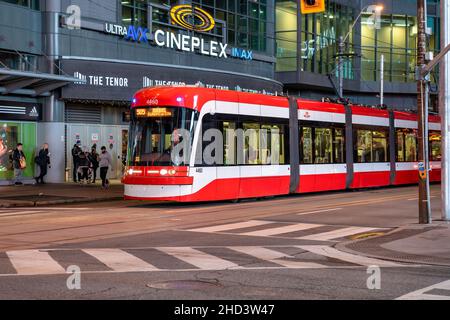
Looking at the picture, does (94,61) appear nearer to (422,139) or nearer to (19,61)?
(19,61)

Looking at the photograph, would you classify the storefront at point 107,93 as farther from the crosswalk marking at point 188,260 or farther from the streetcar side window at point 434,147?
the crosswalk marking at point 188,260

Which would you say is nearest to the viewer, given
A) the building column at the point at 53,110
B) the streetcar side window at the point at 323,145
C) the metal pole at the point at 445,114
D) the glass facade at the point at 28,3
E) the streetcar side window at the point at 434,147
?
the metal pole at the point at 445,114

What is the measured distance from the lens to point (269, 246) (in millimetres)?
13508

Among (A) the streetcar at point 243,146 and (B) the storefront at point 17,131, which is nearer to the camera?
(A) the streetcar at point 243,146

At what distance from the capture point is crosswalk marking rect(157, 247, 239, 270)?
36.1 feet

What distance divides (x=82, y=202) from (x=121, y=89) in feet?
33.0

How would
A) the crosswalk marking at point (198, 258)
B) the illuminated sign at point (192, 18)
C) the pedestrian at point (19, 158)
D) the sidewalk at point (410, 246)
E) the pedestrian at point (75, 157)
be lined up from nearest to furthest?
1. the crosswalk marking at point (198, 258)
2. the sidewalk at point (410, 246)
3. the pedestrian at point (19, 158)
4. the pedestrian at point (75, 157)
5. the illuminated sign at point (192, 18)

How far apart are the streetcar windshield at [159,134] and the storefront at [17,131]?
11.1 meters

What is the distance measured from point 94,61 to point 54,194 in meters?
8.38

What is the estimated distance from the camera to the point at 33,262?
11125 mm

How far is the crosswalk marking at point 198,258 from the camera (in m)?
11.0

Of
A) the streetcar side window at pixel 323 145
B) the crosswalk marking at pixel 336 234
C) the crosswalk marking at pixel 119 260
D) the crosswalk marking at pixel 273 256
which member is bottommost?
the crosswalk marking at pixel 273 256

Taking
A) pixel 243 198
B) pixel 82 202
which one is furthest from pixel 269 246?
pixel 82 202

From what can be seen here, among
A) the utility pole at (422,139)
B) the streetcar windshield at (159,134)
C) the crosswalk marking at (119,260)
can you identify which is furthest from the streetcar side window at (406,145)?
the crosswalk marking at (119,260)
